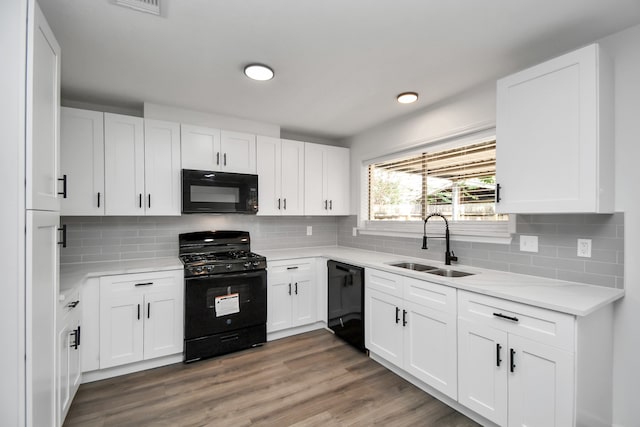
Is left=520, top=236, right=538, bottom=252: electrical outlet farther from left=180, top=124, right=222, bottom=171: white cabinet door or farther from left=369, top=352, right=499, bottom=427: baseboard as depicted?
left=180, top=124, right=222, bottom=171: white cabinet door

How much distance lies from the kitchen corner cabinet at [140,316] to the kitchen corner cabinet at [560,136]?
2827mm

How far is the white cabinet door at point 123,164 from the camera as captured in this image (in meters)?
2.64

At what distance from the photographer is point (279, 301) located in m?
3.20

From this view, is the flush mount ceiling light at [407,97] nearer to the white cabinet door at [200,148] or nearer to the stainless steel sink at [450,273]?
the stainless steel sink at [450,273]

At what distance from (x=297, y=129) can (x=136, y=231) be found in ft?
7.20

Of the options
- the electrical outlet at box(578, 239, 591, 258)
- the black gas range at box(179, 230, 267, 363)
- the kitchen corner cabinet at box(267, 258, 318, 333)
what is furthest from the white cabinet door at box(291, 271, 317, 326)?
the electrical outlet at box(578, 239, 591, 258)

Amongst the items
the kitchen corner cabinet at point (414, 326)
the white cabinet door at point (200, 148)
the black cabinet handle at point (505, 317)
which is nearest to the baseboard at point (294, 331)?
the kitchen corner cabinet at point (414, 326)

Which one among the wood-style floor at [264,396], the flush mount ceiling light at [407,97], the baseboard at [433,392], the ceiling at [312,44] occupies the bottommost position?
the wood-style floor at [264,396]

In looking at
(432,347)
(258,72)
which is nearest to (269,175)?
(258,72)

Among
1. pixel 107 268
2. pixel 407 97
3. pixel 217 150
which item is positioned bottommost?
pixel 107 268

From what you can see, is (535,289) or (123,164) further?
(123,164)

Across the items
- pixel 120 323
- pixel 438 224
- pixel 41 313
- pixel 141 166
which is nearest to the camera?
pixel 41 313

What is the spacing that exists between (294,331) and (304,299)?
0.38 m

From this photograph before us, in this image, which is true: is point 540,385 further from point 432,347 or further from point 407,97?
point 407,97
